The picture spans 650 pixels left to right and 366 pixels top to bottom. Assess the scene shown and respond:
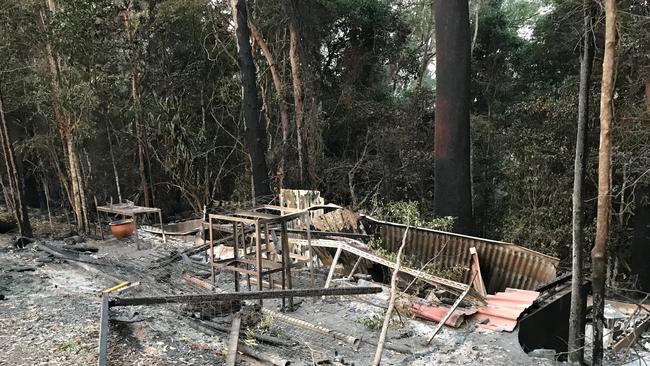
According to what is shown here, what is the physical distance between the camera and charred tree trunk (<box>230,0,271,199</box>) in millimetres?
10398

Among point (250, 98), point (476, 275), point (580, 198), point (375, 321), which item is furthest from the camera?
point (250, 98)

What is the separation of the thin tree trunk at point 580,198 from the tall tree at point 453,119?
4.22 metres

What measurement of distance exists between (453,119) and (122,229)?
8161mm

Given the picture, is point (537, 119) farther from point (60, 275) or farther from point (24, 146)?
point (24, 146)

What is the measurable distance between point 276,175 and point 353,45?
5.03 m

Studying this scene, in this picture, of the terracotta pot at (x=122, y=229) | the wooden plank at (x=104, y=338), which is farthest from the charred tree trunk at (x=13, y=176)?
the wooden plank at (x=104, y=338)

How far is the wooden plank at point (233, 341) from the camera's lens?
162 inches

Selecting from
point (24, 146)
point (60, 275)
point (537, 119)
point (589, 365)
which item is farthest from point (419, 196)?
point (24, 146)

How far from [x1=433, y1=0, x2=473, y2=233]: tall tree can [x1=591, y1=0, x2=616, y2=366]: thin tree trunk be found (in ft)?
14.2

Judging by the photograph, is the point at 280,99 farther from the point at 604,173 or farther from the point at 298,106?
the point at 604,173

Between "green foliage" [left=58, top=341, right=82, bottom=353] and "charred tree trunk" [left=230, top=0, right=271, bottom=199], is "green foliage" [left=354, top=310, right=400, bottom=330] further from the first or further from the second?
"charred tree trunk" [left=230, top=0, right=271, bottom=199]

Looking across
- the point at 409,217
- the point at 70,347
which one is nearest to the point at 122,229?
the point at 70,347

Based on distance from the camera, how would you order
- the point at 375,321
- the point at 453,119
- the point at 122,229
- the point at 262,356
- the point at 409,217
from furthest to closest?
the point at 122,229
the point at 453,119
the point at 409,217
the point at 375,321
the point at 262,356

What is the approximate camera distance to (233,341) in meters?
4.51
